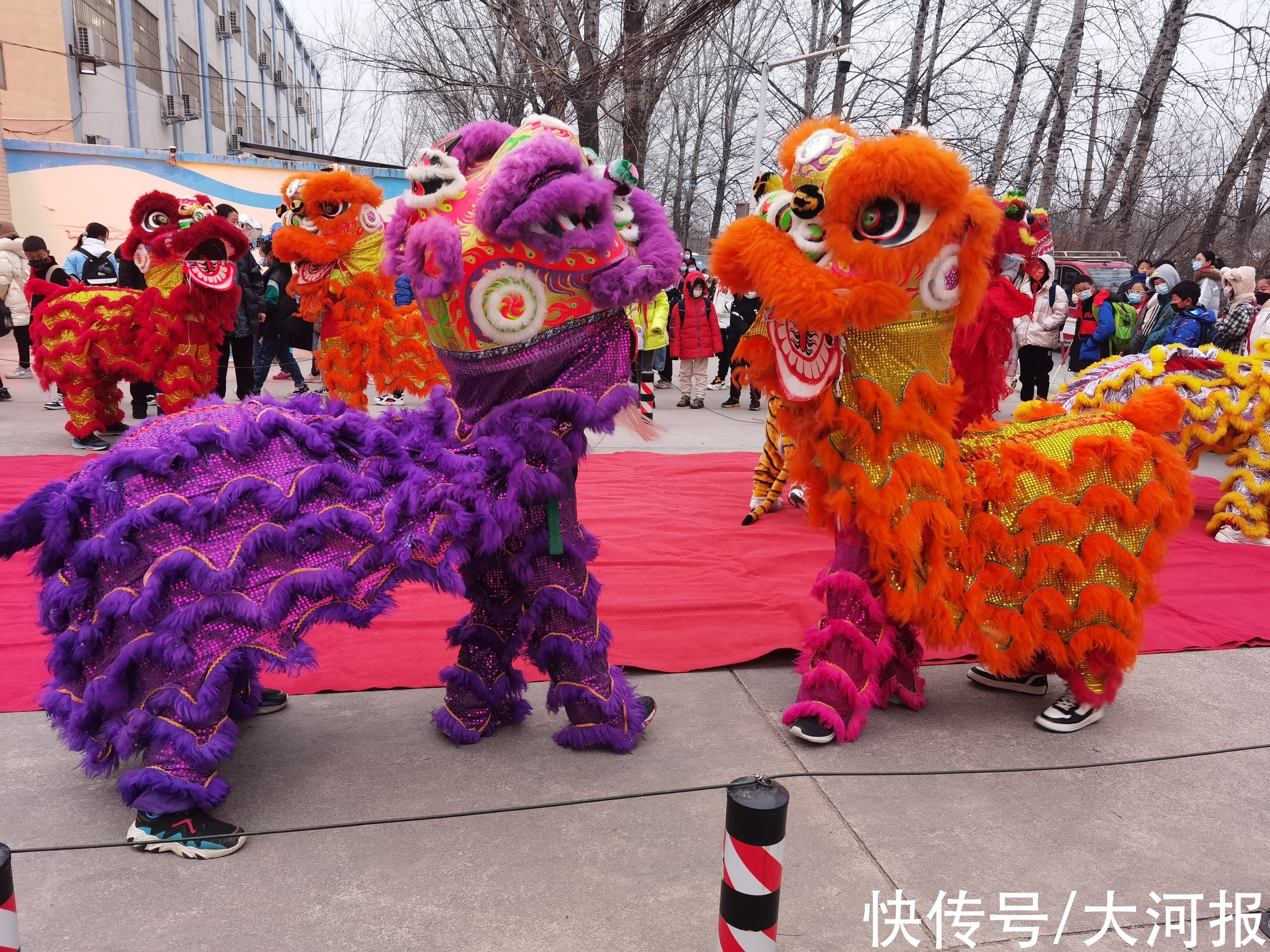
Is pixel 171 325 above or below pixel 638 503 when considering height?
above

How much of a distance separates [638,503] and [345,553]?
3.58 m

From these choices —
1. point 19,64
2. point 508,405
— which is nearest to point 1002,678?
point 508,405

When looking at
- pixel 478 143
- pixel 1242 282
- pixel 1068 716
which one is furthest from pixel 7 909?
pixel 1242 282

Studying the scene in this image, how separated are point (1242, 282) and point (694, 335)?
5169 millimetres

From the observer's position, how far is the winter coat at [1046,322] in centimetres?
947

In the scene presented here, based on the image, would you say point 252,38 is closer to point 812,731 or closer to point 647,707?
point 647,707

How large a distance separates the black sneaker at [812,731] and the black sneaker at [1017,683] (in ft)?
2.58

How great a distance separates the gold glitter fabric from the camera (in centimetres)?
493

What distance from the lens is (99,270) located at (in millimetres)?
8477

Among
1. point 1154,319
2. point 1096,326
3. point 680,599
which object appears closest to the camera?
point 680,599

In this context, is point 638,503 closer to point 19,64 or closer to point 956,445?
point 956,445

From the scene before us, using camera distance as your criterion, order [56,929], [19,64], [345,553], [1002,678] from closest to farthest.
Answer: [56,929] < [345,553] < [1002,678] < [19,64]

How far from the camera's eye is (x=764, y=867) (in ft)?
4.54

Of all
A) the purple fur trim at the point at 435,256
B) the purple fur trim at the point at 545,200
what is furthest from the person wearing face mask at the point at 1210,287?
the purple fur trim at the point at 435,256
